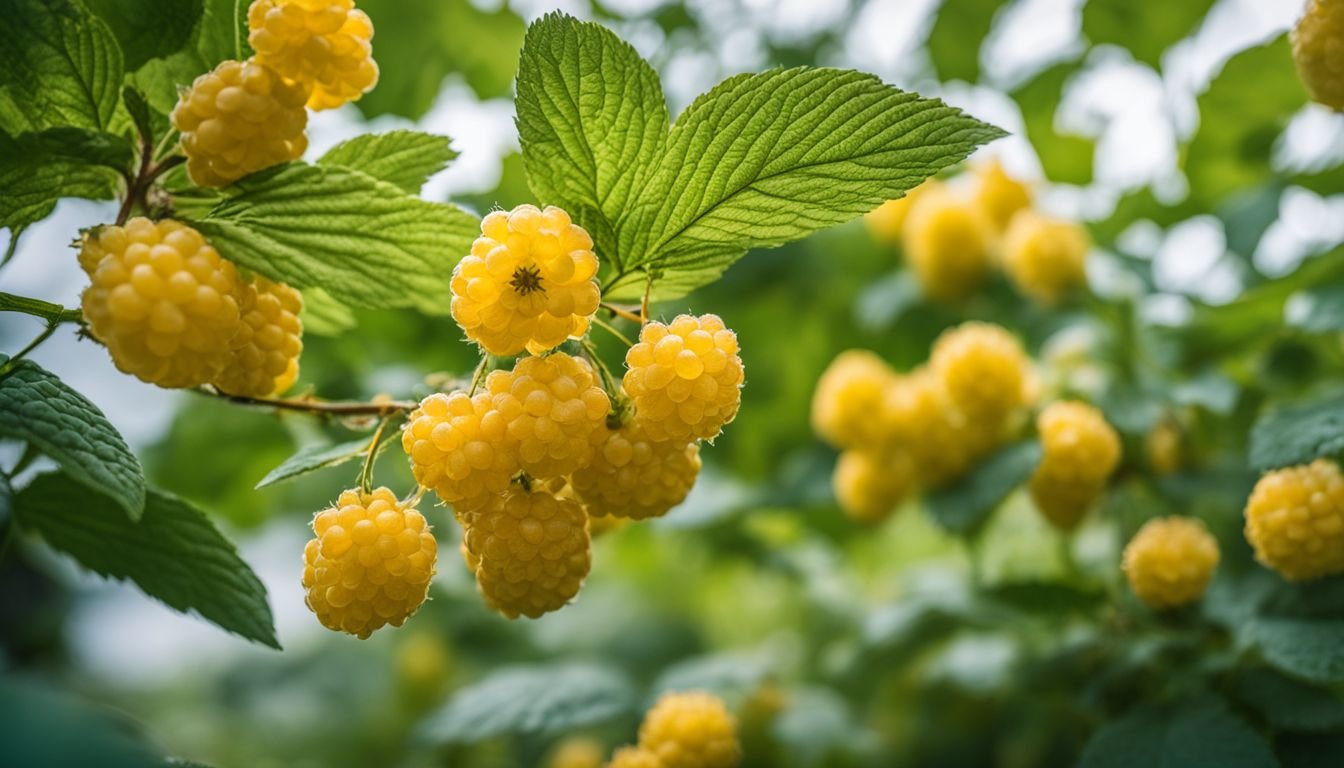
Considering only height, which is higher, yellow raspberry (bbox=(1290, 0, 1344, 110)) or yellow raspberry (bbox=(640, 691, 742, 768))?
yellow raspberry (bbox=(1290, 0, 1344, 110))

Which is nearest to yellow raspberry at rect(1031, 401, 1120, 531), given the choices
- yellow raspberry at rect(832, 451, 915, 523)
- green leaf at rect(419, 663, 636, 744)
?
yellow raspberry at rect(832, 451, 915, 523)

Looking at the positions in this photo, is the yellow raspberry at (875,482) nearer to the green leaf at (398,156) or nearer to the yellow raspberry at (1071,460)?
the yellow raspberry at (1071,460)

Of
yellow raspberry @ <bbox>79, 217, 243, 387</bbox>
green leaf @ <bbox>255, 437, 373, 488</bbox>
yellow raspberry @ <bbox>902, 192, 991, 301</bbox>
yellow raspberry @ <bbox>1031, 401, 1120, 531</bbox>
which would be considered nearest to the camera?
yellow raspberry @ <bbox>79, 217, 243, 387</bbox>

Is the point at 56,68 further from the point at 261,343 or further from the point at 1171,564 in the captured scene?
the point at 1171,564

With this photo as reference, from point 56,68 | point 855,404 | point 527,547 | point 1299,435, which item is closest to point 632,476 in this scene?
point 527,547

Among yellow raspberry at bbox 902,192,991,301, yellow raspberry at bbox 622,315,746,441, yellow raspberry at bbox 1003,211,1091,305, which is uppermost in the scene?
yellow raspberry at bbox 902,192,991,301

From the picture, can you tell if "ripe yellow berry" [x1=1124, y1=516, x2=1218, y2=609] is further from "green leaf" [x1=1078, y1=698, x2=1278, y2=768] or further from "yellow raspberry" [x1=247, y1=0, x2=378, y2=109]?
"yellow raspberry" [x1=247, y1=0, x2=378, y2=109]
